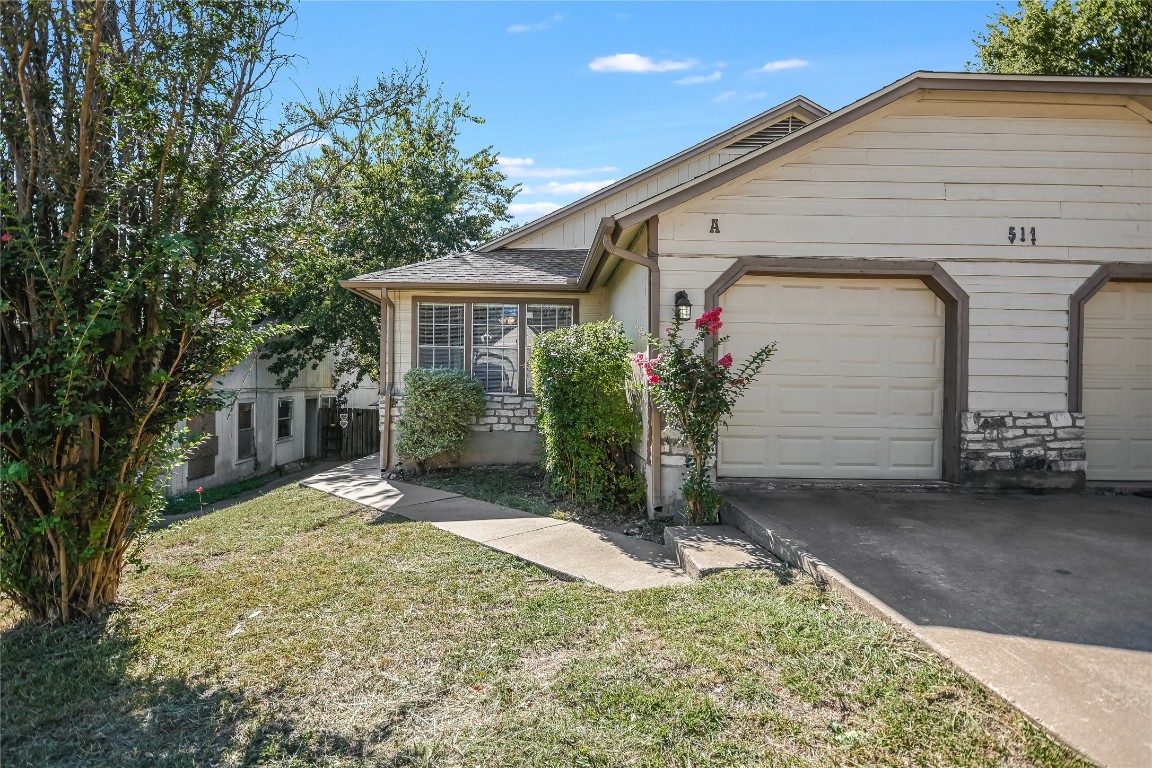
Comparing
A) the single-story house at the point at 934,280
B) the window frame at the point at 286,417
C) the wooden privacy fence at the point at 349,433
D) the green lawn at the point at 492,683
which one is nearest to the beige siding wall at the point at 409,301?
the single-story house at the point at 934,280

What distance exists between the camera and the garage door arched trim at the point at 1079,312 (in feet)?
20.1

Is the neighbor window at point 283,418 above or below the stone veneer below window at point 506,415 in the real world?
below

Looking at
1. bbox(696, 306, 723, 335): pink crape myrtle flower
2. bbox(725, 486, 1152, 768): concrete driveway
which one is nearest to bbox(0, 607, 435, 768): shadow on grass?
bbox(725, 486, 1152, 768): concrete driveway

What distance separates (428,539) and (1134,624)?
4787 mm

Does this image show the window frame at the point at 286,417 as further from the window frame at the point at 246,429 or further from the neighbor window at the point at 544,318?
the neighbor window at the point at 544,318

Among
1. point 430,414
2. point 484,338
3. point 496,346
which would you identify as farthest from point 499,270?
point 430,414

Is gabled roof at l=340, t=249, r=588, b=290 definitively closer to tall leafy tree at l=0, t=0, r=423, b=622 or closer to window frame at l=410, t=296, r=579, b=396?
window frame at l=410, t=296, r=579, b=396

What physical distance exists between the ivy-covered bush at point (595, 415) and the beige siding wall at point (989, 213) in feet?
6.75

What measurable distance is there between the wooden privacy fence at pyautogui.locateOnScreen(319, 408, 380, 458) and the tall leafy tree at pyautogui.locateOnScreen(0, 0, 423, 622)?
13.3m

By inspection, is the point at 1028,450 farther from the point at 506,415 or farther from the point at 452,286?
the point at 452,286

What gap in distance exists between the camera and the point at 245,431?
13891 mm

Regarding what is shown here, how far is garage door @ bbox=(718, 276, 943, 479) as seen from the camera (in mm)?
6375

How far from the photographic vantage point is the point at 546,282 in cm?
946

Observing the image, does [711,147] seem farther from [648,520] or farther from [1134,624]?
[1134,624]
